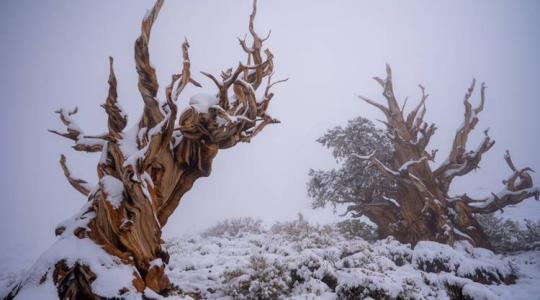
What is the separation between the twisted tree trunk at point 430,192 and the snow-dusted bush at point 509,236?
1583 millimetres

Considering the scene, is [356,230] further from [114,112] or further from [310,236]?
[114,112]

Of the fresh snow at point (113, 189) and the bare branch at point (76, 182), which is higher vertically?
the fresh snow at point (113, 189)

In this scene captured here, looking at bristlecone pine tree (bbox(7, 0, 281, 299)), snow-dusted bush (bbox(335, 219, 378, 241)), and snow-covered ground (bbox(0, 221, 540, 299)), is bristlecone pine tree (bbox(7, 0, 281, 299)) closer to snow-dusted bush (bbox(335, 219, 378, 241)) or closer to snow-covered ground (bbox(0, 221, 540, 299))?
snow-covered ground (bbox(0, 221, 540, 299))

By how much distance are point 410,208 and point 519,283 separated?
464 cm

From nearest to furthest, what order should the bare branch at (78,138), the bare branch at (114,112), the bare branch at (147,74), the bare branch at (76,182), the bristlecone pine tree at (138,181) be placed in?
the bristlecone pine tree at (138,181)
the bare branch at (147,74)
the bare branch at (114,112)
the bare branch at (78,138)
the bare branch at (76,182)

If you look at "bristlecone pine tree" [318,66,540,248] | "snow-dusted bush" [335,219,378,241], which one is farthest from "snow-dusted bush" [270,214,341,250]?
"bristlecone pine tree" [318,66,540,248]

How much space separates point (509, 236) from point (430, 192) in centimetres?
452

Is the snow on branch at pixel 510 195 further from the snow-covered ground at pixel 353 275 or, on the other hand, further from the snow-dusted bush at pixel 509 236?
the snow-covered ground at pixel 353 275

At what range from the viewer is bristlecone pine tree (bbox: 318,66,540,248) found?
456 inches

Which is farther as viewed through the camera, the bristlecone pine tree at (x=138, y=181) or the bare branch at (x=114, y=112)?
the bare branch at (x=114, y=112)

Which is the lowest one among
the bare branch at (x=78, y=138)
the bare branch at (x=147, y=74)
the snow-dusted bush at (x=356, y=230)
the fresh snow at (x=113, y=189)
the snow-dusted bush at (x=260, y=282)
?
the snow-dusted bush at (x=260, y=282)

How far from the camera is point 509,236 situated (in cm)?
1280

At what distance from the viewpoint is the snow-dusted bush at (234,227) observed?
17.5 metres

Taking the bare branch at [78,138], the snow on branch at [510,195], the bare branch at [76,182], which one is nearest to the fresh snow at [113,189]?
the bare branch at [78,138]
